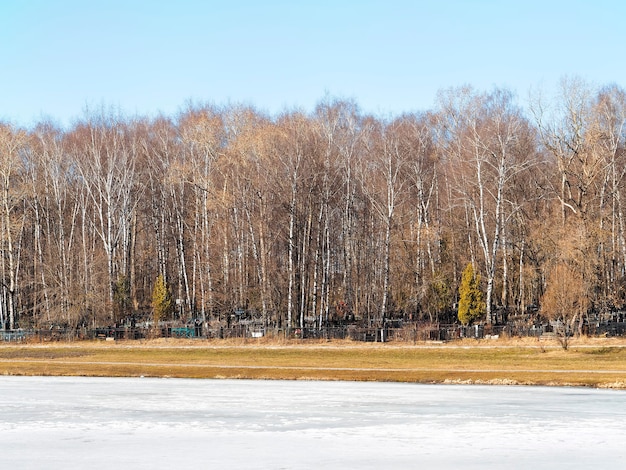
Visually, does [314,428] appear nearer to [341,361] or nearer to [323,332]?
[341,361]

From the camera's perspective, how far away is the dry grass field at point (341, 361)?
3338 centimetres

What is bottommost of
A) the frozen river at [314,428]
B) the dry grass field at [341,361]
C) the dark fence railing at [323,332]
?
the dry grass field at [341,361]

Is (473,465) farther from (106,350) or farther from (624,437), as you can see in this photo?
(106,350)

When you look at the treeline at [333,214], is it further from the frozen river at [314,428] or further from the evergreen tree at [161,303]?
the frozen river at [314,428]

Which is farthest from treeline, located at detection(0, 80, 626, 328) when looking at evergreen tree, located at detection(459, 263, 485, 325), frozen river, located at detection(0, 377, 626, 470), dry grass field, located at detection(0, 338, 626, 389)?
frozen river, located at detection(0, 377, 626, 470)

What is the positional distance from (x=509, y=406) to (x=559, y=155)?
128 ft

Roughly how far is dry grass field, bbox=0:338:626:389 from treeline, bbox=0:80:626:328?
7253 mm

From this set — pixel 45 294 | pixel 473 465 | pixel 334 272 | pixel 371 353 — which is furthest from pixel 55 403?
pixel 334 272

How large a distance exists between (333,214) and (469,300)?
18583mm

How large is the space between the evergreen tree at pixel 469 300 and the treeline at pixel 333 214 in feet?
3.12

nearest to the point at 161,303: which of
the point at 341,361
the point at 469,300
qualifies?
the point at 469,300

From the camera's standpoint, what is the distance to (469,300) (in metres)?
56.0

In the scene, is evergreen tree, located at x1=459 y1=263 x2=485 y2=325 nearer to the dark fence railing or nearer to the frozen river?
the dark fence railing

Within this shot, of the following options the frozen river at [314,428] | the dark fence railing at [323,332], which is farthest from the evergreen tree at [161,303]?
the frozen river at [314,428]
